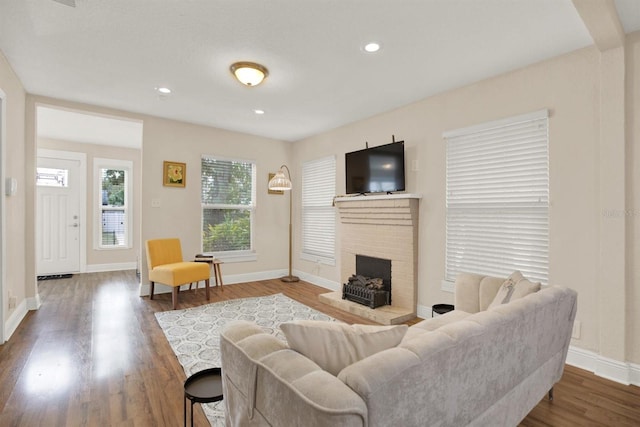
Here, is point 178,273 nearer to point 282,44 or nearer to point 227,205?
point 227,205

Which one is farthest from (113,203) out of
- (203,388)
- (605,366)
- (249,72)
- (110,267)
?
(605,366)

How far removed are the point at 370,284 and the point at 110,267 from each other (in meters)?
5.52

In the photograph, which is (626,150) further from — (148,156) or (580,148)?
(148,156)

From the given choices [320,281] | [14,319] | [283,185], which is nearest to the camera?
[14,319]

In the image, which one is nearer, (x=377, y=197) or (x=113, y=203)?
(x=377, y=197)

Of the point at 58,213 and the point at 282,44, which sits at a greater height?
the point at 282,44

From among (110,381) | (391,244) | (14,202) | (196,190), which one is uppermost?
(196,190)

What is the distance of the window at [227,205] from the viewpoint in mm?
5215

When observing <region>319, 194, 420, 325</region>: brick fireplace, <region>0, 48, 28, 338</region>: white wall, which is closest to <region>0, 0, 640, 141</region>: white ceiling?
<region>0, 48, 28, 338</region>: white wall

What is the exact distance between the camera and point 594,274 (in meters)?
2.54

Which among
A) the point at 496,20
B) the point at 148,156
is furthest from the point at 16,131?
the point at 496,20

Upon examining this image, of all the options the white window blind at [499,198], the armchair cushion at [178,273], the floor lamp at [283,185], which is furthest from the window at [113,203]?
the white window blind at [499,198]

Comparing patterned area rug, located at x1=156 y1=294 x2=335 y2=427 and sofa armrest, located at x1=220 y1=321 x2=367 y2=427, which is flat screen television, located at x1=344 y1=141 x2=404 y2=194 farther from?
sofa armrest, located at x1=220 y1=321 x2=367 y2=427

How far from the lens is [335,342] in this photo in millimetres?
1149
